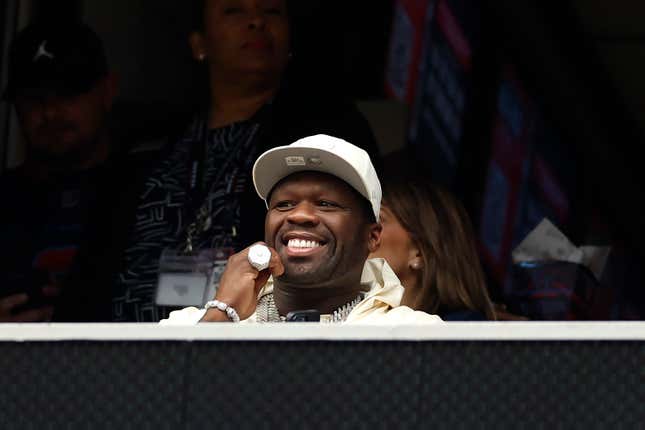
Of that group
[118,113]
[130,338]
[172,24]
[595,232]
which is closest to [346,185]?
[130,338]

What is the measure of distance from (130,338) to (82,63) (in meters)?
2.70

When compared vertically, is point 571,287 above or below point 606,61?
below

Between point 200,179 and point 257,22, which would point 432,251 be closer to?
point 200,179

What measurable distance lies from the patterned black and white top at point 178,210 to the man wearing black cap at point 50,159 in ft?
1.08

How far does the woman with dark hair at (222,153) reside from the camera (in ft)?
14.6

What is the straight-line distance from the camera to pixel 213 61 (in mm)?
4828

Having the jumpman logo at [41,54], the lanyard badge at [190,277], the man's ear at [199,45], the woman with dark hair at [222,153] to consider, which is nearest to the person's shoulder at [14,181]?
the jumpman logo at [41,54]

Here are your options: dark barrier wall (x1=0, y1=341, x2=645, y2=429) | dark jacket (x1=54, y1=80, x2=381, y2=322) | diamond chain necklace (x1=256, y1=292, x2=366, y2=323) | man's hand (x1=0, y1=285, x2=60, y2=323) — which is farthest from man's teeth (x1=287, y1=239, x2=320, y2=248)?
man's hand (x1=0, y1=285, x2=60, y2=323)

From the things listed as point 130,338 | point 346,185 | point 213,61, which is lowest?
point 130,338

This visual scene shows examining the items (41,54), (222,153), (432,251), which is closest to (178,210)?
(222,153)

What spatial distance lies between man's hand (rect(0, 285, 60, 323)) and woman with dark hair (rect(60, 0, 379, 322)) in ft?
0.69

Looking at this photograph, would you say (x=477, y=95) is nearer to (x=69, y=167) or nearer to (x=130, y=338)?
(x=69, y=167)

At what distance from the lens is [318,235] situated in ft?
11.6

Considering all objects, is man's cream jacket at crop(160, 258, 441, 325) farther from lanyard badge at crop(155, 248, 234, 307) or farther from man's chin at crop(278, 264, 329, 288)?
lanyard badge at crop(155, 248, 234, 307)
